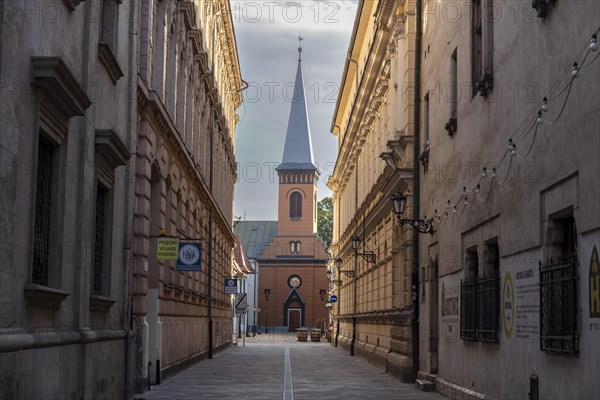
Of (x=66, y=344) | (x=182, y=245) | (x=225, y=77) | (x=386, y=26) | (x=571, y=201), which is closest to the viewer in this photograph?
(x=571, y=201)

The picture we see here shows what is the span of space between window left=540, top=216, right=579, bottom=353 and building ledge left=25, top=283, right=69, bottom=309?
6083 millimetres

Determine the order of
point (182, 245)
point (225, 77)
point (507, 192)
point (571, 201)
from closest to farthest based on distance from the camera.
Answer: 1. point (571, 201)
2. point (507, 192)
3. point (182, 245)
4. point (225, 77)

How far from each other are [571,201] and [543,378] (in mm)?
2661

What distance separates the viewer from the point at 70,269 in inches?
526

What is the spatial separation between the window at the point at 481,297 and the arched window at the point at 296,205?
92.3 m

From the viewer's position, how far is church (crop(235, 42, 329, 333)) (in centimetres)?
11112

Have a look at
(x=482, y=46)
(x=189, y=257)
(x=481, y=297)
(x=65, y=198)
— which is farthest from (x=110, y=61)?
(x=189, y=257)

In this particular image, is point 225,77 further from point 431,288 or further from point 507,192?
point 507,192

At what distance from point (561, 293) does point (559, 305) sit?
15cm

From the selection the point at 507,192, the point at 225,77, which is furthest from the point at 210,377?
the point at 225,77

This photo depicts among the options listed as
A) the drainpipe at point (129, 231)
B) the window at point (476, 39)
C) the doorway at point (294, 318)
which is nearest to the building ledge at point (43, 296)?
the drainpipe at point (129, 231)

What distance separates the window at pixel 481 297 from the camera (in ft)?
53.5

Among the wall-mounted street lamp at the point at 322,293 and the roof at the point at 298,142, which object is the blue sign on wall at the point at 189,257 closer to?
the roof at the point at 298,142

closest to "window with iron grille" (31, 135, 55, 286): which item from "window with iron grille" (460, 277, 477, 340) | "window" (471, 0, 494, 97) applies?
"window" (471, 0, 494, 97)
